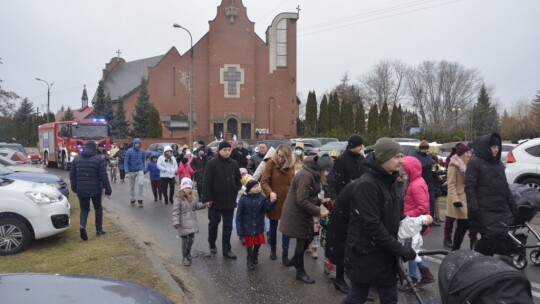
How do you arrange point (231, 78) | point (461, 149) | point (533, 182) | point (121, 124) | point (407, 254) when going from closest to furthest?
point (407, 254)
point (461, 149)
point (533, 182)
point (231, 78)
point (121, 124)

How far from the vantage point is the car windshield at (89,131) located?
2595cm

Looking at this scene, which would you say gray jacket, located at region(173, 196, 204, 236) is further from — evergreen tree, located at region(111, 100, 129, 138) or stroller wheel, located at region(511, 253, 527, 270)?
evergreen tree, located at region(111, 100, 129, 138)

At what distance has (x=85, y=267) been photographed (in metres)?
6.73

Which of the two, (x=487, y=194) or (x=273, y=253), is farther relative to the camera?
(x=273, y=253)

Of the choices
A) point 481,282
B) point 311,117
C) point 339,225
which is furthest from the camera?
point 311,117

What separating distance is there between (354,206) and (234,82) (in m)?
50.8

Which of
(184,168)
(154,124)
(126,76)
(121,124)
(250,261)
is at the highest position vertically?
(126,76)

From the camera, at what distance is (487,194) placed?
18.8ft

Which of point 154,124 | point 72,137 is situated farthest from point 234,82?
point 72,137

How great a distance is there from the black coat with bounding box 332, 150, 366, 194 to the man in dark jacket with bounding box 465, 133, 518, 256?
144 cm

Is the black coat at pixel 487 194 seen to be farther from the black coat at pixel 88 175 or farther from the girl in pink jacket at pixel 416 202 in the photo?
the black coat at pixel 88 175

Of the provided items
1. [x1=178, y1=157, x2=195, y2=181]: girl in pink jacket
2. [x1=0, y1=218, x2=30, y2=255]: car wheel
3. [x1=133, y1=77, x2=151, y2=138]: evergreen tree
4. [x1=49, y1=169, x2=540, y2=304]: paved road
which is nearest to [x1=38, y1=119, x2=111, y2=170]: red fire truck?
[x1=178, y1=157, x2=195, y2=181]: girl in pink jacket

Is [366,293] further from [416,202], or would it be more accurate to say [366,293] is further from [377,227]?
[416,202]

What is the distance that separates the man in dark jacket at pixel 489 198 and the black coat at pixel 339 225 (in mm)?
1894
